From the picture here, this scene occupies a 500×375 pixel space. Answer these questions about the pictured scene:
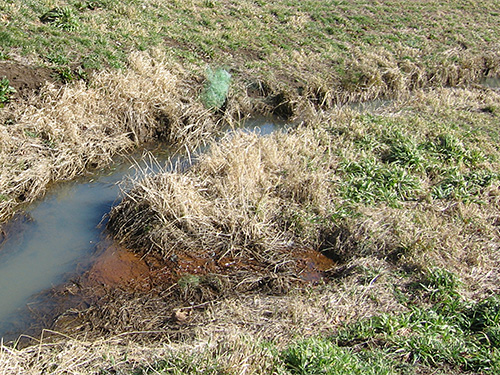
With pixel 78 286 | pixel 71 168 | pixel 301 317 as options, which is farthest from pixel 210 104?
pixel 301 317

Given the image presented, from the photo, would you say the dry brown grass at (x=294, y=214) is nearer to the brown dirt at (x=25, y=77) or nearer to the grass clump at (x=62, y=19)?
the brown dirt at (x=25, y=77)

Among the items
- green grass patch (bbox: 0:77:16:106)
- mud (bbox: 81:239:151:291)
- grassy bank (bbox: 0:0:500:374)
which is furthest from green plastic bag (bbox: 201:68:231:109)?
mud (bbox: 81:239:151:291)

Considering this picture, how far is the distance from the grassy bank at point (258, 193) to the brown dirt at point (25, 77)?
6 centimetres

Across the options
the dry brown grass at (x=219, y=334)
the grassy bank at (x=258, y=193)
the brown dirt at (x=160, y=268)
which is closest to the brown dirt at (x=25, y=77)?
the grassy bank at (x=258, y=193)

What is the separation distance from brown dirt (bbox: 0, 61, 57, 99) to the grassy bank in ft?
0.21

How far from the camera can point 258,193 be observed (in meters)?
7.81

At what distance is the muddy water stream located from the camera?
6.30m

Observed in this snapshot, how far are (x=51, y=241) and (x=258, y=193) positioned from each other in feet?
9.62

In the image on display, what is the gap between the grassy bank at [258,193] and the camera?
5.08 metres

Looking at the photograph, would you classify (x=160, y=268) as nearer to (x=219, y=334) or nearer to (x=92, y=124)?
(x=219, y=334)

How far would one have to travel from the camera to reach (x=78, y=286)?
255 inches

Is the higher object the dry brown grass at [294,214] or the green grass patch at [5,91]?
the green grass patch at [5,91]

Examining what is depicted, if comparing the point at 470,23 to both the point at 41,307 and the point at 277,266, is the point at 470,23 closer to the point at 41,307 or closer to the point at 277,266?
the point at 277,266

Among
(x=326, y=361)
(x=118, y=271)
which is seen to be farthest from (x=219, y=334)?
(x=118, y=271)
